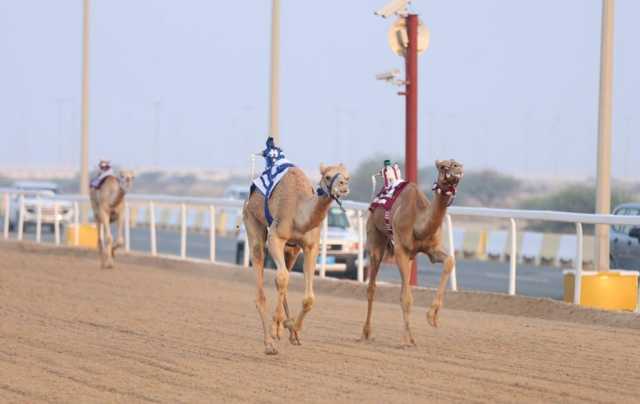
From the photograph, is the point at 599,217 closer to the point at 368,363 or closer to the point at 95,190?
the point at 368,363

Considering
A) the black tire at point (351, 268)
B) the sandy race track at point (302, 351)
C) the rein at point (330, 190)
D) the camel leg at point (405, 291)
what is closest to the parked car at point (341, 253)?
the black tire at point (351, 268)

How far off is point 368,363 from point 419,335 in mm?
2607

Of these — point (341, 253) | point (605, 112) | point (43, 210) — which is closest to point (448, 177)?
point (605, 112)

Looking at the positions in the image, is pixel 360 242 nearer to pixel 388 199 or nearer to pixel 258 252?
pixel 388 199

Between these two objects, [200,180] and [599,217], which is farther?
[200,180]

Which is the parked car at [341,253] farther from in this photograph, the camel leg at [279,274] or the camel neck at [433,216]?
the camel leg at [279,274]

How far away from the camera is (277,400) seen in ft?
34.0

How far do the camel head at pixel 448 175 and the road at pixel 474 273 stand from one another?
12.0m

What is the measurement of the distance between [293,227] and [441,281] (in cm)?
159

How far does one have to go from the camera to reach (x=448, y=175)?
13.0m

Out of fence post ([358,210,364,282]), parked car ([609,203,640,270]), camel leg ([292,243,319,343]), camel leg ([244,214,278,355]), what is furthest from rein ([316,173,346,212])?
parked car ([609,203,640,270])

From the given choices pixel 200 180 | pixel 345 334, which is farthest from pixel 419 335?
pixel 200 180

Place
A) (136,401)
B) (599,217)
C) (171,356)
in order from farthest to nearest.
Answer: (599,217) → (171,356) → (136,401)

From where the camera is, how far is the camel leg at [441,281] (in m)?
13.5
